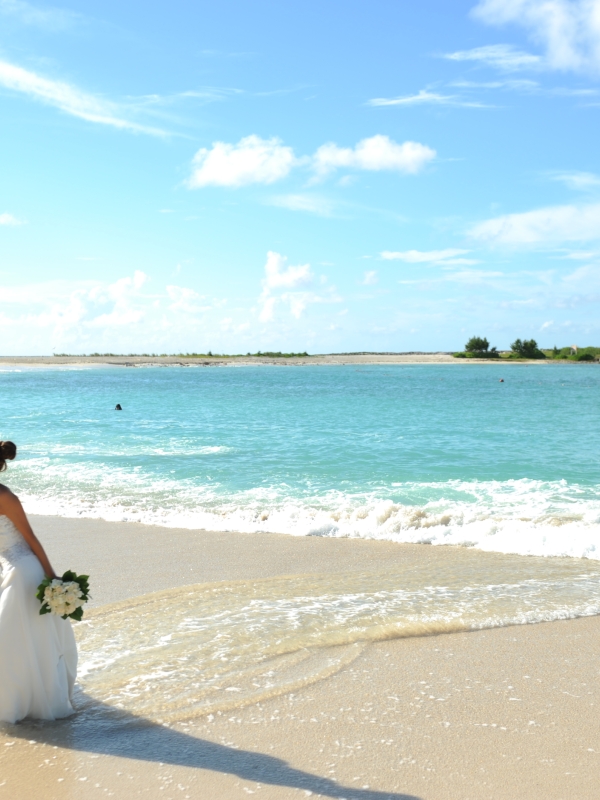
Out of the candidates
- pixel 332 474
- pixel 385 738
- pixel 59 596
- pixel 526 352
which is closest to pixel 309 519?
pixel 332 474

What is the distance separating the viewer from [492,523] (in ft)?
39.3

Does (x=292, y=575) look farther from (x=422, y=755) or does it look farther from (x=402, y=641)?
(x=422, y=755)

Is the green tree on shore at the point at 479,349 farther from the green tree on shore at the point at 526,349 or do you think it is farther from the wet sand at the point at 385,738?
the wet sand at the point at 385,738

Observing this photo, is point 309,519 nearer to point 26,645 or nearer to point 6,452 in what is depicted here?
point 26,645

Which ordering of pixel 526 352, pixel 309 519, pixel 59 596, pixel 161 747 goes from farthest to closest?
pixel 526 352 → pixel 309 519 → pixel 59 596 → pixel 161 747

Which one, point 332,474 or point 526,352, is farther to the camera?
point 526,352

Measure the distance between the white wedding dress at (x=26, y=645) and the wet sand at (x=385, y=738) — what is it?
6.0 inches

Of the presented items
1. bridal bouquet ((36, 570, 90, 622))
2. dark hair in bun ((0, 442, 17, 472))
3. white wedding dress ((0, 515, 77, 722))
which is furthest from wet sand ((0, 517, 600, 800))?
dark hair in bun ((0, 442, 17, 472))

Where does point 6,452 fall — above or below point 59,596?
above

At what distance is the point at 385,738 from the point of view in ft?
16.0

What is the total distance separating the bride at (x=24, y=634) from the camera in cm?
498

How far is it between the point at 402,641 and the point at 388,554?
3880 mm

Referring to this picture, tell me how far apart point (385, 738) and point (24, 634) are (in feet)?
8.79

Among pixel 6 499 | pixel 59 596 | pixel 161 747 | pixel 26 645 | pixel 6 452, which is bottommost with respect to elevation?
pixel 161 747
